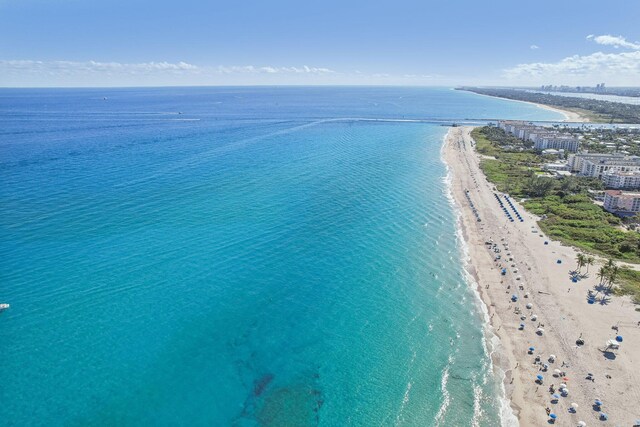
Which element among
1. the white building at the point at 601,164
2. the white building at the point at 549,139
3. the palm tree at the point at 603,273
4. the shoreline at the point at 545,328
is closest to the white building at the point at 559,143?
the white building at the point at 549,139

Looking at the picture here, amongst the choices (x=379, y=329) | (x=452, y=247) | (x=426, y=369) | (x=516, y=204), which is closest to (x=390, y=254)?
(x=452, y=247)

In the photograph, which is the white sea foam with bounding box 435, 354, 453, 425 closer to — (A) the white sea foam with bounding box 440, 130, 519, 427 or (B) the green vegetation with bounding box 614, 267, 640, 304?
(A) the white sea foam with bounding box 440, 130, 519, 427

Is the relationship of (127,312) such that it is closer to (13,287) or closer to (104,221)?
(13,287)

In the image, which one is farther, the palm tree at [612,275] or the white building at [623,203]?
the white building at [623,203]

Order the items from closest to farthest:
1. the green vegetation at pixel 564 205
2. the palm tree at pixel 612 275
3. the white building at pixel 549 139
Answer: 1. the palm tree at pixel 612 275
2. the green vegetation at pixel 564 205
3. the white building at pixel 549 139

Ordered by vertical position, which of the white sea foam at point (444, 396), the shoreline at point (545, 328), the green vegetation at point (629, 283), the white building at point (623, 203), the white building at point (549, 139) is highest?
the white building at point (549, 139)

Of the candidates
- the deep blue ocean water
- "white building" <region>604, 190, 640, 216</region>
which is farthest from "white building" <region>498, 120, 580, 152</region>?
the deep blue ocean water

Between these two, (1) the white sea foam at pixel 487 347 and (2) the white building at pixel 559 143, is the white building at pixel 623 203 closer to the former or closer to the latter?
(1) the white sea foam at pixel 487 347
